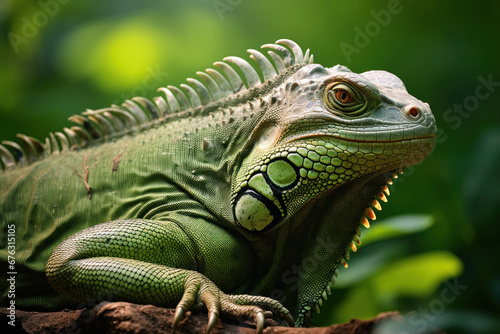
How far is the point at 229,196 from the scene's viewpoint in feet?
9.43

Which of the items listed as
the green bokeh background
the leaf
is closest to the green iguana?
the leaf

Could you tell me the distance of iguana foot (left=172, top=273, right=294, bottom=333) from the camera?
6.93 feet

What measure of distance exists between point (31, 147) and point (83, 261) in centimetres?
178

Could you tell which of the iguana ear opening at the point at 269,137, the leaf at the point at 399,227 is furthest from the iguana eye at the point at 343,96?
the leaf at the point at 399,227

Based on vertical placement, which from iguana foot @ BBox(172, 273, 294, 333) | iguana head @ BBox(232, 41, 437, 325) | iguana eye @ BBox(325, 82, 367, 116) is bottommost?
iguana foot @ BBox(172, 273, 294, 333)

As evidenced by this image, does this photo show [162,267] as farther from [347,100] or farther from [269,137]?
[347,100]

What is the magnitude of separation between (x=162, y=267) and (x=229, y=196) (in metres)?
0.63

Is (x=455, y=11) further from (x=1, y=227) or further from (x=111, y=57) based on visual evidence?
(x=1, y=227)

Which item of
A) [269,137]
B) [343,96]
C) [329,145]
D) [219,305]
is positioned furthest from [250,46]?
[219,305]

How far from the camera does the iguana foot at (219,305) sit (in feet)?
6.93

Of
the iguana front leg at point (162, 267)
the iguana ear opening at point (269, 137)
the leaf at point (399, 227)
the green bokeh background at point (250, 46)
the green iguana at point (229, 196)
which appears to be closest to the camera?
the iguana front leg at point (162, 267)

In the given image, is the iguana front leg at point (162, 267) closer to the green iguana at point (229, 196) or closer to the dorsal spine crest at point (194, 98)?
the green iguana at point (229, 196)

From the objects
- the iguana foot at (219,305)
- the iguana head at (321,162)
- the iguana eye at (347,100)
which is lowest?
the iguana foot at (219,305)

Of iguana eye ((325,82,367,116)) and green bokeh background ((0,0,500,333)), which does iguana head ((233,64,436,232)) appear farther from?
green bokeh background ((0,0,500,333))
